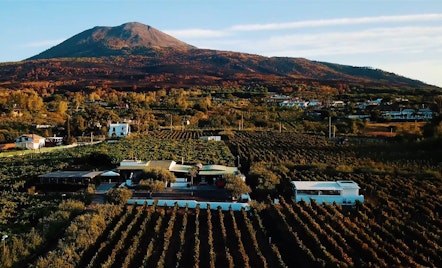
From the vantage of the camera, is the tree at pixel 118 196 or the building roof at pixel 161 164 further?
the building roof at pixel 161 164

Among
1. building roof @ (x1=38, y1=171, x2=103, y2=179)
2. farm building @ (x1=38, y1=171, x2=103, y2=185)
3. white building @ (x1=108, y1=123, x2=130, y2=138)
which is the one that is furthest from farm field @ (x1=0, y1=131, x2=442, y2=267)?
white building @ (x1=108, y1=123, x2=130, y2=138)

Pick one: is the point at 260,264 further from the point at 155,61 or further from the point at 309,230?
the point at 155,61

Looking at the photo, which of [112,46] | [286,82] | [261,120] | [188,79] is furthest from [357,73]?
[261,120]

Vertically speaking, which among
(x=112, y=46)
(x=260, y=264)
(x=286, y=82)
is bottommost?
(x=260, y=264)

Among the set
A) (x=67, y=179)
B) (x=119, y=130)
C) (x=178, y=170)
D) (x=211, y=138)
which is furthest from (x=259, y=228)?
(x=119, y=130)

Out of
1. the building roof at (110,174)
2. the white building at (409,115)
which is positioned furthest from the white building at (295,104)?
the building roof at (110,174)

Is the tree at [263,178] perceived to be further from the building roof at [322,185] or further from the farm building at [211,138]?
the farm building at [211,138]
